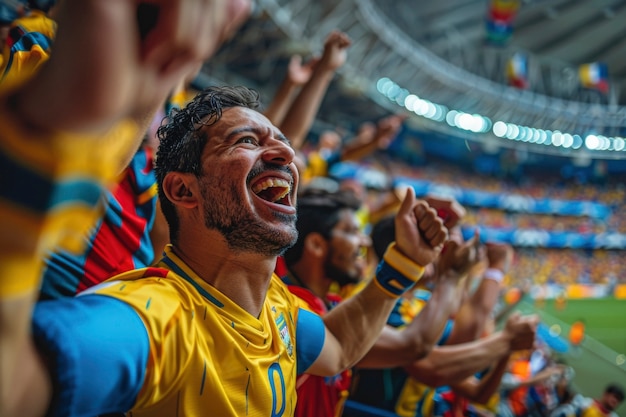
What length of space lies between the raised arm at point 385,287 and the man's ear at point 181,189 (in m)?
0.63

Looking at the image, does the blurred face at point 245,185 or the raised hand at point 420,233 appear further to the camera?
the raised hand at point 420,233

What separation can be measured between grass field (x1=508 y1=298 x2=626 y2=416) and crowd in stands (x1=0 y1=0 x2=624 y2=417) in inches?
134

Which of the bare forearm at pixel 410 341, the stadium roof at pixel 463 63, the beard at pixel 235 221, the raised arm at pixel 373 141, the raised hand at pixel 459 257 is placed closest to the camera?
the beard at pixel 235 221

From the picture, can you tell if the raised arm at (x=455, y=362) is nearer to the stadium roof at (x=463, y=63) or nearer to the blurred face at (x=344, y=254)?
the blurred face at (x=344, y=254)

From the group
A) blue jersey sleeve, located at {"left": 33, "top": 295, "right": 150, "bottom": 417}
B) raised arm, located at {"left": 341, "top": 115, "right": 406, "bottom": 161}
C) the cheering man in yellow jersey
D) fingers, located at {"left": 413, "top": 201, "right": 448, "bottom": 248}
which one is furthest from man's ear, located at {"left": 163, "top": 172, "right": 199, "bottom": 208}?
raised arm, located at {"left": 341, "top": 115, "right": 406, "bottom": 161}

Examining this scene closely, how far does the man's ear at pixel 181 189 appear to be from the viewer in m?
1.22

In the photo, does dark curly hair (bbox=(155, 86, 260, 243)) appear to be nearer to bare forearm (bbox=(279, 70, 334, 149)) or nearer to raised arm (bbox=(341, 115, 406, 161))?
bare forearm (bbox=(279, 70, 334, 149))

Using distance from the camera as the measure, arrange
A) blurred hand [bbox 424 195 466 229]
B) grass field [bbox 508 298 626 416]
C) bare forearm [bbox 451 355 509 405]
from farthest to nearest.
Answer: grass field [bbox 508 298 626 416], bare forearm [bbox 451 355 509 405], blurred hand [bbox 424 195 466 229]

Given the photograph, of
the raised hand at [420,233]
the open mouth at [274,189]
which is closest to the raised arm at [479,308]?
the raised hand at [420,233]

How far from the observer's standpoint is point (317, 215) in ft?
7.93

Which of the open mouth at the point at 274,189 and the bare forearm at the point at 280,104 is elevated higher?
the bare forearm at the point at 280,104

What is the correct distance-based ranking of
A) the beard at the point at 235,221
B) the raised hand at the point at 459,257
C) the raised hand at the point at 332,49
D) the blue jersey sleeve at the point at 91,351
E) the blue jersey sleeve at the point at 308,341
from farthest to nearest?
the raised hand at the point at 332,49, the raised hand at the point at 459,257, the blue jersey sleeve at the point at 308,341, the beard at the point at 235,221, the blue jersey sleeve at the point at 91,351

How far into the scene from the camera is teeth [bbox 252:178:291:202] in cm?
124

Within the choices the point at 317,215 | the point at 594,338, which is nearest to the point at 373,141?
the point at 317,215
